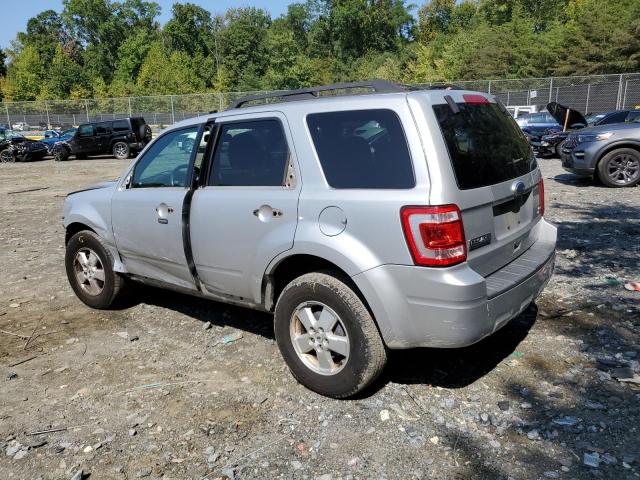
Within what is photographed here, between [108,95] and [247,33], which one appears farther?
[247,33]

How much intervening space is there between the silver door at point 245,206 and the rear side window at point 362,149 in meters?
0.25

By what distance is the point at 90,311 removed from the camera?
516cm

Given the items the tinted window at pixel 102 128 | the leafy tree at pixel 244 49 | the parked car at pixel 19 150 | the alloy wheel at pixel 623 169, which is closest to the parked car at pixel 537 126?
the alloy wheel at pixel 623 169

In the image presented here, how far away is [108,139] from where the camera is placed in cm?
2400

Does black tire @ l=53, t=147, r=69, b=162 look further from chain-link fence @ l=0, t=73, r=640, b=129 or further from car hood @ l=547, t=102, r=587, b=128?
car hood @ l=547, t=102, r=587, b=128

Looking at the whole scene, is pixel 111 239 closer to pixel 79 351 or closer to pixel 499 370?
pixel 79 351

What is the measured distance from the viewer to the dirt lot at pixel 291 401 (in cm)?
282

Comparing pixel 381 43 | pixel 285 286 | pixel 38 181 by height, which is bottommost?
pixel 38 181

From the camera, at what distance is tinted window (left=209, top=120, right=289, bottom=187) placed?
354cm

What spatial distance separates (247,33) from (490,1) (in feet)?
117

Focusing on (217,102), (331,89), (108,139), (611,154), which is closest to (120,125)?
(108,139)

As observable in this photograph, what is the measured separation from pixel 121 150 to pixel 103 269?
20.8 metres

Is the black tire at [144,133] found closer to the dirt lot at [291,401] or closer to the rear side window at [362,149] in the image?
the dirt lot at [291,401]

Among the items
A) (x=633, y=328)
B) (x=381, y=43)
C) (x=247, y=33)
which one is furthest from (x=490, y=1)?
(x=633, y=328)
